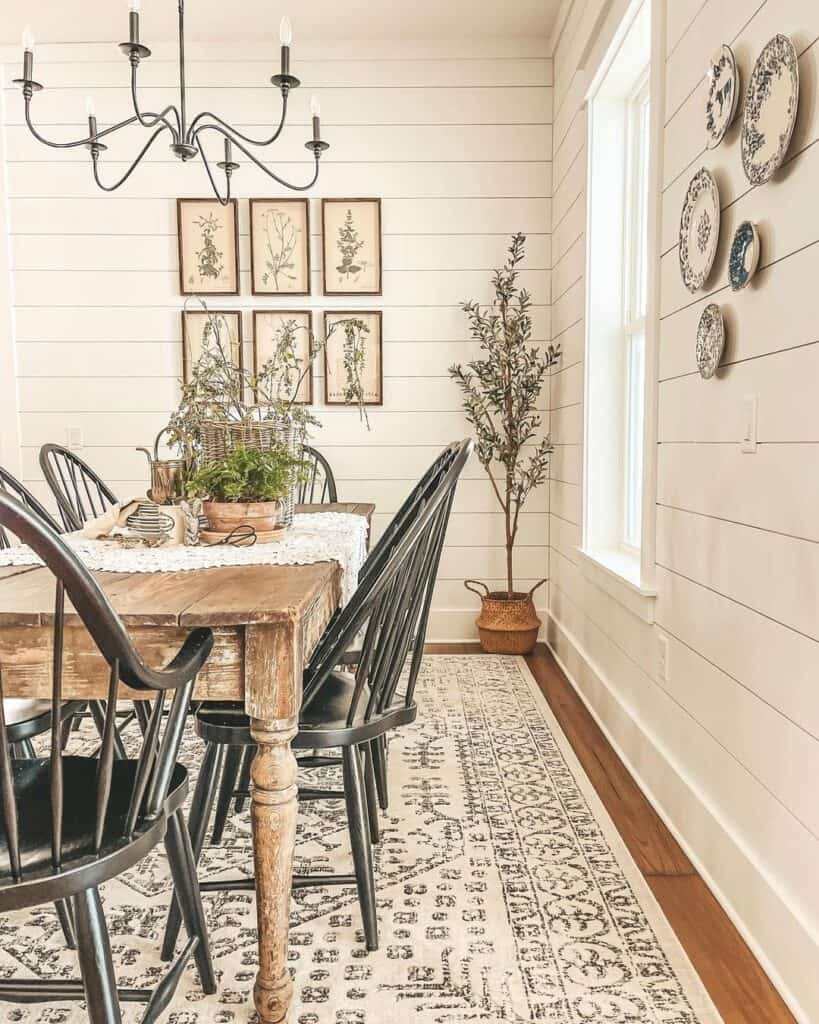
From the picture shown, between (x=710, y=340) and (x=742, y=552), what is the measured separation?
1.62 ft

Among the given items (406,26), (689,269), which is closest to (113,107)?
(406,26)

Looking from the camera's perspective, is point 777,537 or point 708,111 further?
point 708,111

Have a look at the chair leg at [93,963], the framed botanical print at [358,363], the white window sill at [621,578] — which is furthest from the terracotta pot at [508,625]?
the chair leg at [93,963]

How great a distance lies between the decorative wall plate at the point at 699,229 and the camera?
5.87 ft

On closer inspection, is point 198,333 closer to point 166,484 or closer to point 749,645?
point 166,484

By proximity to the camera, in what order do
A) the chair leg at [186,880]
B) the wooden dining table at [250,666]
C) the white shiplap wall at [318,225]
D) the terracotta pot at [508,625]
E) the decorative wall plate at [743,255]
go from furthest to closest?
the white shiplap wall at [318,225]
the terracotta pot at [508,625]
the decorative wall plate at [743,255]
the chair leg at [186,880]
the wooden dining table at [250,666]

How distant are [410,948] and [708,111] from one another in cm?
191

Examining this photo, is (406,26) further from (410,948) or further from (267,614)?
(410,948)

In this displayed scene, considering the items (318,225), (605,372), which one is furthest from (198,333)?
(605,372)

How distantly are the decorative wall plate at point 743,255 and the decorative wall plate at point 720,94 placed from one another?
0.25m

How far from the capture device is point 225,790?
200 cm

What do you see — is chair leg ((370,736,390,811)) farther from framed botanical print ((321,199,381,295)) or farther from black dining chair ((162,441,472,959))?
framed botanical print ((321,199,381,295))

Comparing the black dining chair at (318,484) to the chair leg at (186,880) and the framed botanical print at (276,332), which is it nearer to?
the framed botanical print at (276,332)

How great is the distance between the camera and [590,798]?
2275 mm
